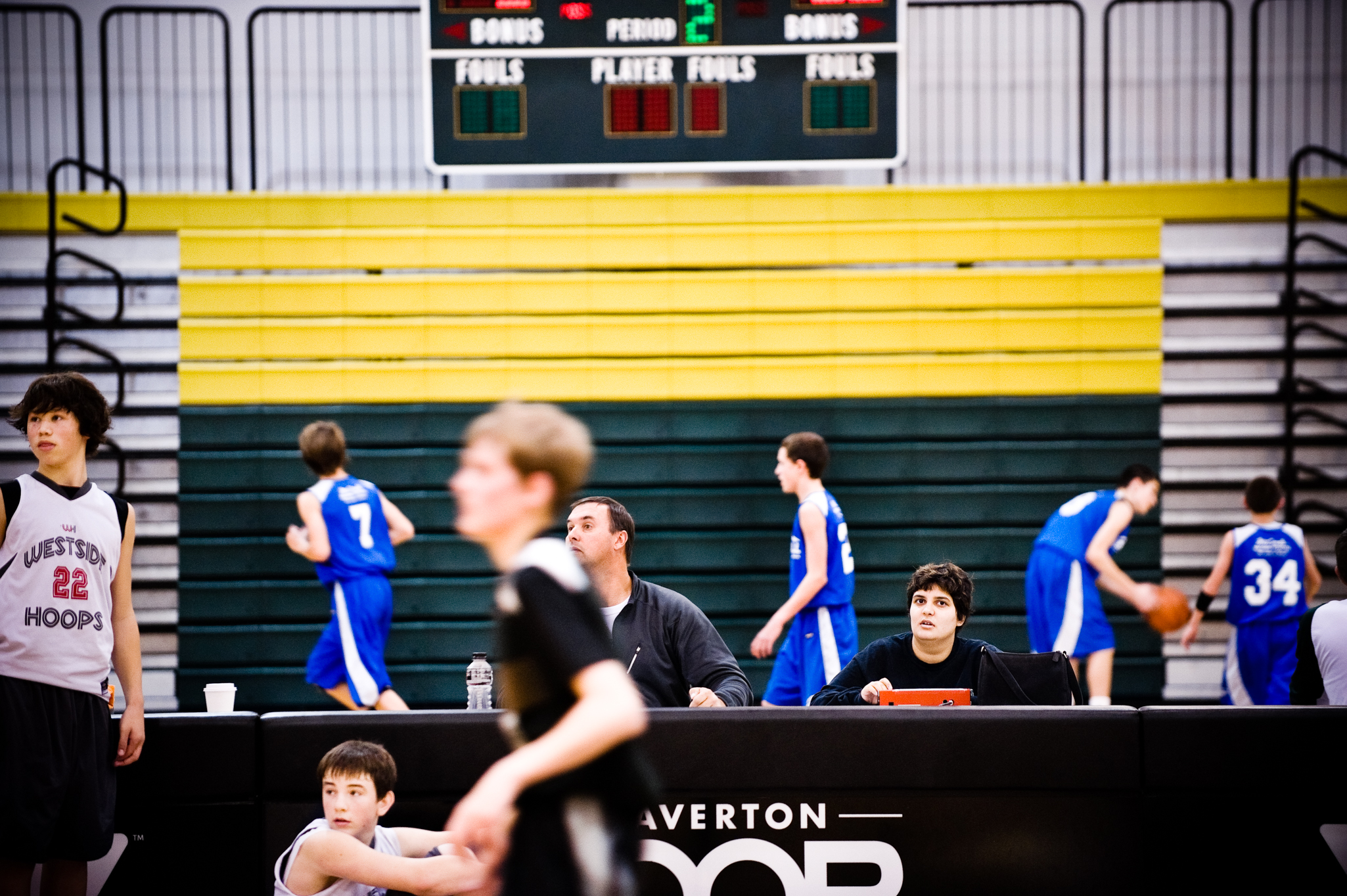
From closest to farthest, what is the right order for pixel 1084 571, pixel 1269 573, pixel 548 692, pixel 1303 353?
pixel 548 692, pixel 1084 571, pixel 1269 573, pixel 1303 353

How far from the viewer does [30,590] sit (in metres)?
3.04

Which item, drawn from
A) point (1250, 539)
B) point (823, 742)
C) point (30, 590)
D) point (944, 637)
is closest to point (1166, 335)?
point (1250, 539)

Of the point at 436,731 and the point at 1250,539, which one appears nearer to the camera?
the point at 436,731

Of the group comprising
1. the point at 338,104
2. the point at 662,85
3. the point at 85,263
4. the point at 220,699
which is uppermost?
the point at 338,104

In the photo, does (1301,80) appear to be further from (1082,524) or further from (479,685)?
(479,685)

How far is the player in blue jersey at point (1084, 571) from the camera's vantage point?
6148 mm

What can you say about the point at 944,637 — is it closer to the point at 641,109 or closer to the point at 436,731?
the point at 436,731

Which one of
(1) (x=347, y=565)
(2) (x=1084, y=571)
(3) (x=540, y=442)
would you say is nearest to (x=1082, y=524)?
(2) (x=1084, y=571)

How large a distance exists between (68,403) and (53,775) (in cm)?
100

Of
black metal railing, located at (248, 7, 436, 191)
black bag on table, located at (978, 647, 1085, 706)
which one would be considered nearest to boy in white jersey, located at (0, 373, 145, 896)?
black bag on table, located at (978, 647, 1085, 706)

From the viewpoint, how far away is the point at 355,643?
616 centimetres

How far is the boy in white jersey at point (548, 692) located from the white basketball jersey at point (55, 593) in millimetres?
1923

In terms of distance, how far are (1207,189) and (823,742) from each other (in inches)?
258

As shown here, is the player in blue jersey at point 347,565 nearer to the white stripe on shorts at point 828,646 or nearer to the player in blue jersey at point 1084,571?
the white stripe on shorts at point 828,646
